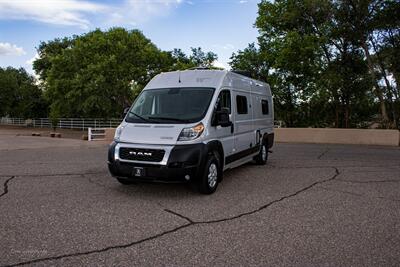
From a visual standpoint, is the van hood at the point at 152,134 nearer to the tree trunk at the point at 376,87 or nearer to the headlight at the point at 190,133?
the headlight at the point at 190,133

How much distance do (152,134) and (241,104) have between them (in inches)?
116

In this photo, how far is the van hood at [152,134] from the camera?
6.57 metres

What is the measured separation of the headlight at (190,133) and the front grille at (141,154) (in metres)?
0.45

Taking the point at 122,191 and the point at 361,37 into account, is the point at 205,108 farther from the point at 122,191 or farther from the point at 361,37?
the point at 361,37

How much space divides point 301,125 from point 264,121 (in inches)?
659

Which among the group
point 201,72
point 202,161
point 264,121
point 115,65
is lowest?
point 202,161

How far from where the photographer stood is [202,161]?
21.8ft

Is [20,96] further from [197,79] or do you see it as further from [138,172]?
[138,172]

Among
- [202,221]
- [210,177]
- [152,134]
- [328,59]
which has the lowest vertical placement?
[202,221]

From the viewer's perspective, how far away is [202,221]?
17.5 ft

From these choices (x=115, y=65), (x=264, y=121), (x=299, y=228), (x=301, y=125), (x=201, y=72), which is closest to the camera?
(x=299, y=228)

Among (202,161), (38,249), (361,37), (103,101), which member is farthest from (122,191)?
(103,101)

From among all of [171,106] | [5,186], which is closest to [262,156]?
[171,106]

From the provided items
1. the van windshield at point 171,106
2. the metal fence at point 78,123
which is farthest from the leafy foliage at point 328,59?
the van windshield at point 171,106
